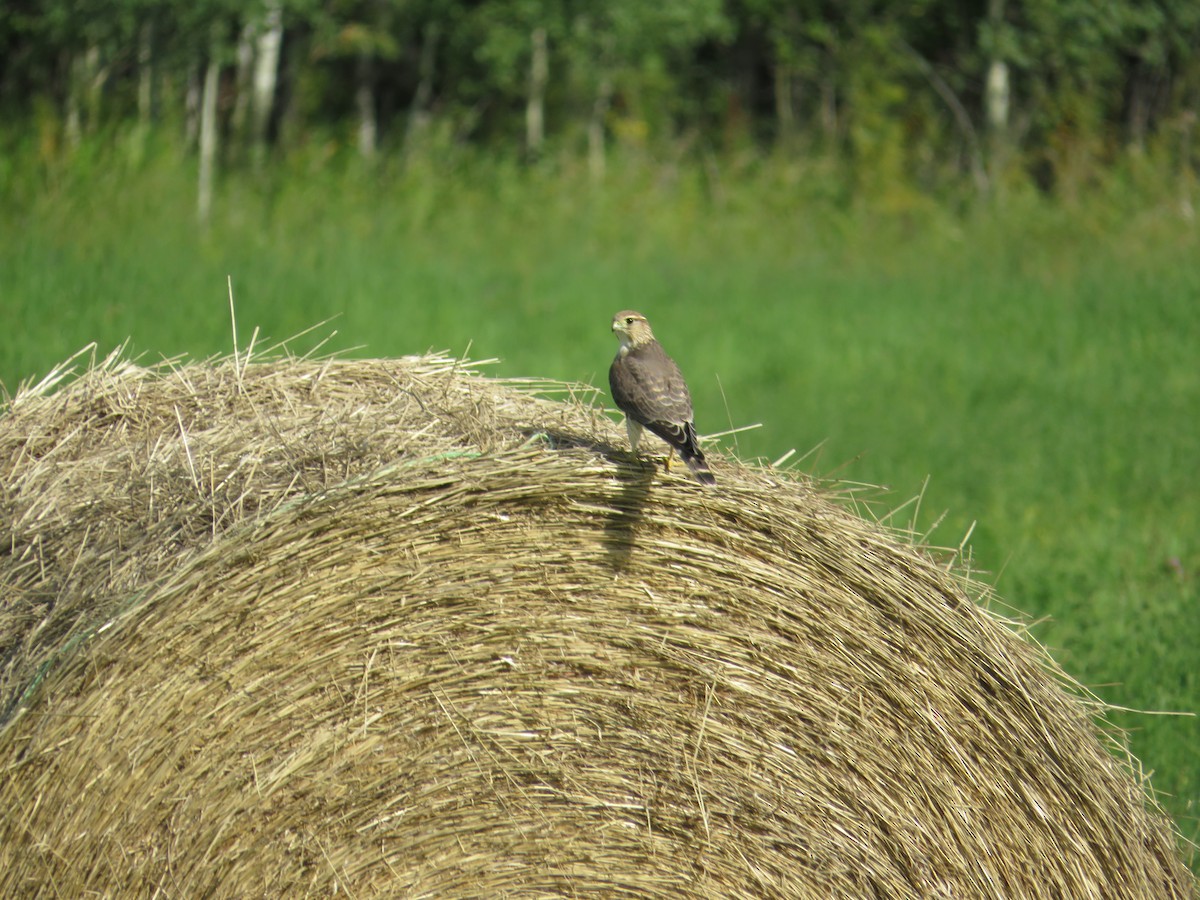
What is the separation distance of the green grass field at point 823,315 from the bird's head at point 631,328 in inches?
35.4

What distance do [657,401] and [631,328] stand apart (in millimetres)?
852

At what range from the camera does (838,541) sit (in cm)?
432

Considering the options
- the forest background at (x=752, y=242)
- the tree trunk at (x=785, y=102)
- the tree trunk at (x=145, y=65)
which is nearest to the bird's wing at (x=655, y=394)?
the forest background at (x=752, y=242)

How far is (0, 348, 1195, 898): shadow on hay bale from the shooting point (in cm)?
378

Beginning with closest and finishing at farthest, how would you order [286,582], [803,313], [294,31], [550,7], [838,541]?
[286,582] → [838,541] → [803,313] → [550,7] → [294,31]

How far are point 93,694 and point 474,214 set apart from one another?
43.2 feet

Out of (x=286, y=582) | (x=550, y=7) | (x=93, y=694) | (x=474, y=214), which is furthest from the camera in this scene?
(x=550, y=7)

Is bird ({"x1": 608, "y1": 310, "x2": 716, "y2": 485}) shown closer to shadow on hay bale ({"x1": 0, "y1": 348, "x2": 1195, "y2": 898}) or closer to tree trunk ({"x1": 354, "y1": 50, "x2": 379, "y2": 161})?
shadow on hay bale ({"x1": 0, "y1": 348, "x2": 1195, "y2": 898})

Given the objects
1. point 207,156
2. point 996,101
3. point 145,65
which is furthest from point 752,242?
point 996,101

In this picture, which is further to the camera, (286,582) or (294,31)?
(294,31)

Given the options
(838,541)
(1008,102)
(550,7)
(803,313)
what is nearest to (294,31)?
(550,7)

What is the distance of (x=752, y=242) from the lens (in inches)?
671

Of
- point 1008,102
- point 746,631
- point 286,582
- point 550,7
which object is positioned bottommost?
point 1008,102

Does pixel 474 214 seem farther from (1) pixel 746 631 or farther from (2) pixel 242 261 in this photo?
(1) pixel 746 631
